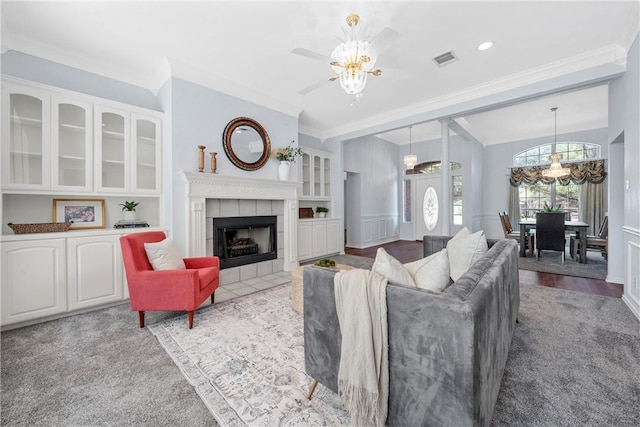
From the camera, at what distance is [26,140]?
2.63 m

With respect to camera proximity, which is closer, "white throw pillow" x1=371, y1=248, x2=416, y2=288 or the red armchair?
"white throw pillow" x1=371, y1=248, x2=416, y2=288

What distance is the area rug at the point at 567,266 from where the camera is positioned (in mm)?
4082

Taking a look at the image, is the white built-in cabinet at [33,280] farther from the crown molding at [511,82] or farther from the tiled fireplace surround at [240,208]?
the crown molding at [511,82]

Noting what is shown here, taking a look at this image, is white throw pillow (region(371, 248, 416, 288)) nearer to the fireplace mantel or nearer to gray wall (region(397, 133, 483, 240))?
the fireplace mantel

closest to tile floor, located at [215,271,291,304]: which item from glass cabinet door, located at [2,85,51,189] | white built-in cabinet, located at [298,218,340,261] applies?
white built-in cabinet, located at [298,218,340,261]

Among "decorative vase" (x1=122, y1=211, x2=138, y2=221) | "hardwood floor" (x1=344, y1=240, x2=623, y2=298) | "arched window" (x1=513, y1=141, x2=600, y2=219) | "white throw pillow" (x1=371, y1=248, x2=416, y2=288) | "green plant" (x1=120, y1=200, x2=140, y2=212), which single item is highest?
"arched window" (x1=513, y1=141, x2=600, y2=219)

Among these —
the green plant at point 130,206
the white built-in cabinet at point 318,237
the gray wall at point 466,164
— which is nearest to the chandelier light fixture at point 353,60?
the green plant at point 130,206

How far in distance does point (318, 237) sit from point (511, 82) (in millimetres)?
3979

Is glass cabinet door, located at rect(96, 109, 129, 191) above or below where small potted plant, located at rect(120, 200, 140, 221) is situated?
above

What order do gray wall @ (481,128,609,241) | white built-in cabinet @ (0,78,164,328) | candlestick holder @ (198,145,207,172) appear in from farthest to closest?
gray wall @ (481,128,609,241) < candlestick holder @ (198,145,207,172) < white built-in cabinet @ (0,78,164,328)

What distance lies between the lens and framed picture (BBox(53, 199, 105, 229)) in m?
2.96

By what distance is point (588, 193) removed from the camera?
649 cm

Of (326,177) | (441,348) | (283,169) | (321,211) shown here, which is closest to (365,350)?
(441,348)

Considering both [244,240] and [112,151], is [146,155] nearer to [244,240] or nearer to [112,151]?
[112,151]
